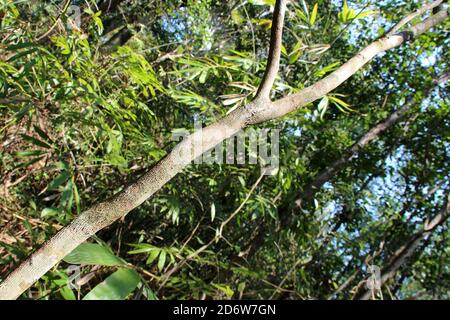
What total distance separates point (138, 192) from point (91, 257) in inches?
8.7

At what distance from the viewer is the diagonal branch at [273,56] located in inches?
38.7

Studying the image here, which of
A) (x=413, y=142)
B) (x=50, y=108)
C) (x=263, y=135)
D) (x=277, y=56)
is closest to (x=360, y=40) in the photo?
(x=413, y=142)

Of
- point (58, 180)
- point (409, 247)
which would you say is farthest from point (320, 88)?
point (409, 247)

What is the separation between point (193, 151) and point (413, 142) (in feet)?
11.4

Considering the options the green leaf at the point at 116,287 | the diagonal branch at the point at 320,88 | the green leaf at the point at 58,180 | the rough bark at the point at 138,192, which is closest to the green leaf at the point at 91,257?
the green leaf at the point at 116,287

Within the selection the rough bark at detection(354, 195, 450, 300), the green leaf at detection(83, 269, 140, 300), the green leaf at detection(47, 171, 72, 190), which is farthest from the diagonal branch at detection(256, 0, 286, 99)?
the rough bark at detection(354, 195, 450, 300)

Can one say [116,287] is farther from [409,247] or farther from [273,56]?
[409,247]

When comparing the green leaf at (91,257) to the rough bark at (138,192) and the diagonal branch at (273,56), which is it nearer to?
the rough bark at (138,192)

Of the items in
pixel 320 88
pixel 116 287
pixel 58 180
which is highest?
pixel 320 88

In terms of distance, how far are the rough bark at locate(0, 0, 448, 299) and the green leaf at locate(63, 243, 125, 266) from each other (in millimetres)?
145

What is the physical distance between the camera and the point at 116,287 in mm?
988

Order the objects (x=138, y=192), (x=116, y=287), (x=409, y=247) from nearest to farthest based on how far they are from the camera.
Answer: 1. (x=138, y=192)
2. (x=116, y=287)
3. (x=409, y=247)

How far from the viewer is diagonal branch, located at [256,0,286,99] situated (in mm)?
984

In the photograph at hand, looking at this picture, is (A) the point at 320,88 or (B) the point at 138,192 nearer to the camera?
(B) the point at 138,192
